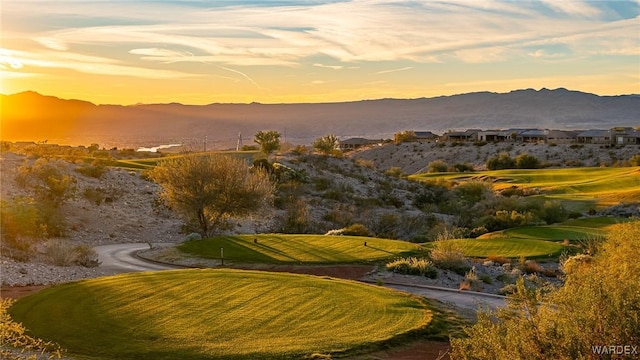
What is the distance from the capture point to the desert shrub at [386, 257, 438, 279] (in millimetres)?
29578

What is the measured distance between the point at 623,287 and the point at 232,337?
33.0 ft

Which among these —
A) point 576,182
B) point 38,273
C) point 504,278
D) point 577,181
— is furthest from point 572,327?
point 577,181

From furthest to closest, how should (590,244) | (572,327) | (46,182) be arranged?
(46,182)
(590,244)
(572,327)

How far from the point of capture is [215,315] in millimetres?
19531

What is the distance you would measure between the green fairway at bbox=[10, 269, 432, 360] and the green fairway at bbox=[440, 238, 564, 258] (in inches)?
511

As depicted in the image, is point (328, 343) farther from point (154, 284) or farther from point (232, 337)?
point (154, 284)

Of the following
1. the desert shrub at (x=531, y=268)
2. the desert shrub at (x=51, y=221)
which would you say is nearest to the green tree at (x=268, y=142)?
the desert shrub at (x=51, y=221)

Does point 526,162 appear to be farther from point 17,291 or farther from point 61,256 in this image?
point 17,291

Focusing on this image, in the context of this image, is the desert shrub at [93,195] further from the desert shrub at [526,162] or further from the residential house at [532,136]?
the residential house at [532,136]

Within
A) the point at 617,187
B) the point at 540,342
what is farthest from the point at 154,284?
the point at 617,187

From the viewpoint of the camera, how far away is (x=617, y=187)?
6862cm

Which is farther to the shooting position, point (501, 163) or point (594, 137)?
point (594, 137)

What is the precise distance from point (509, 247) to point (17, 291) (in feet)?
79.2

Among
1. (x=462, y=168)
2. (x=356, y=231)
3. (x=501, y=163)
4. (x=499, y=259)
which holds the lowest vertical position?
(x=356, y=231)
